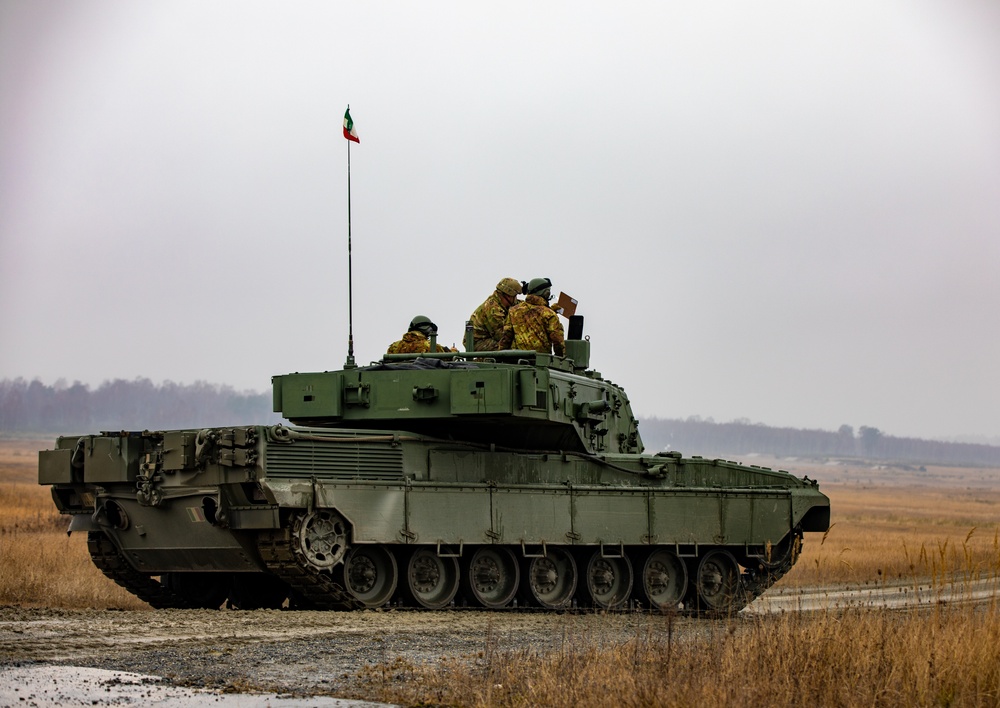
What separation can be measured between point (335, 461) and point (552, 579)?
4318 millimetres

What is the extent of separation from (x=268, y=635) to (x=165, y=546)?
173 inches

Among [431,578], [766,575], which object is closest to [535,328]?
[431,578]

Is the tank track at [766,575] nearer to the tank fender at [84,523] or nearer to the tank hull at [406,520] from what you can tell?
the tank hull at [406,520]

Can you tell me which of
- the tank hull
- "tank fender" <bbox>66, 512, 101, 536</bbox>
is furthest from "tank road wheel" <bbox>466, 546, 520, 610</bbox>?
"tank fender" <bbox>66, 512, 101, 536</bbox>

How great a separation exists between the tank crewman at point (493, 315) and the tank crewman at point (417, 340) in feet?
1.74

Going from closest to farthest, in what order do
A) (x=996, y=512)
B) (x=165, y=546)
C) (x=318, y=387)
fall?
(x=165, y=546) < (x=318, y=387) < (x=996, y=512)

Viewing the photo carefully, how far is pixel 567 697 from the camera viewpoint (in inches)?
404

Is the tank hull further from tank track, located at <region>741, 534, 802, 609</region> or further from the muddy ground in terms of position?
the muddy ground

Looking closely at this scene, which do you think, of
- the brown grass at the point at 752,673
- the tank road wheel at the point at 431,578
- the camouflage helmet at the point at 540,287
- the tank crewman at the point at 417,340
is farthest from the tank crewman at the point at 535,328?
the brown grass at the point at 752,673

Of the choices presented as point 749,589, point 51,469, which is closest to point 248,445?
point 51,469

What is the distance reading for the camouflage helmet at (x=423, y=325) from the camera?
22.2m

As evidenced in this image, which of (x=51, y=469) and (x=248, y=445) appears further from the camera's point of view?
(x=51, y=469)

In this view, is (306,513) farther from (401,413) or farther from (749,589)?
(749,589)

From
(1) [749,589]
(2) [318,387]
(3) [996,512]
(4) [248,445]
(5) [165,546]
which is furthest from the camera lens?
(3) [996,512]
